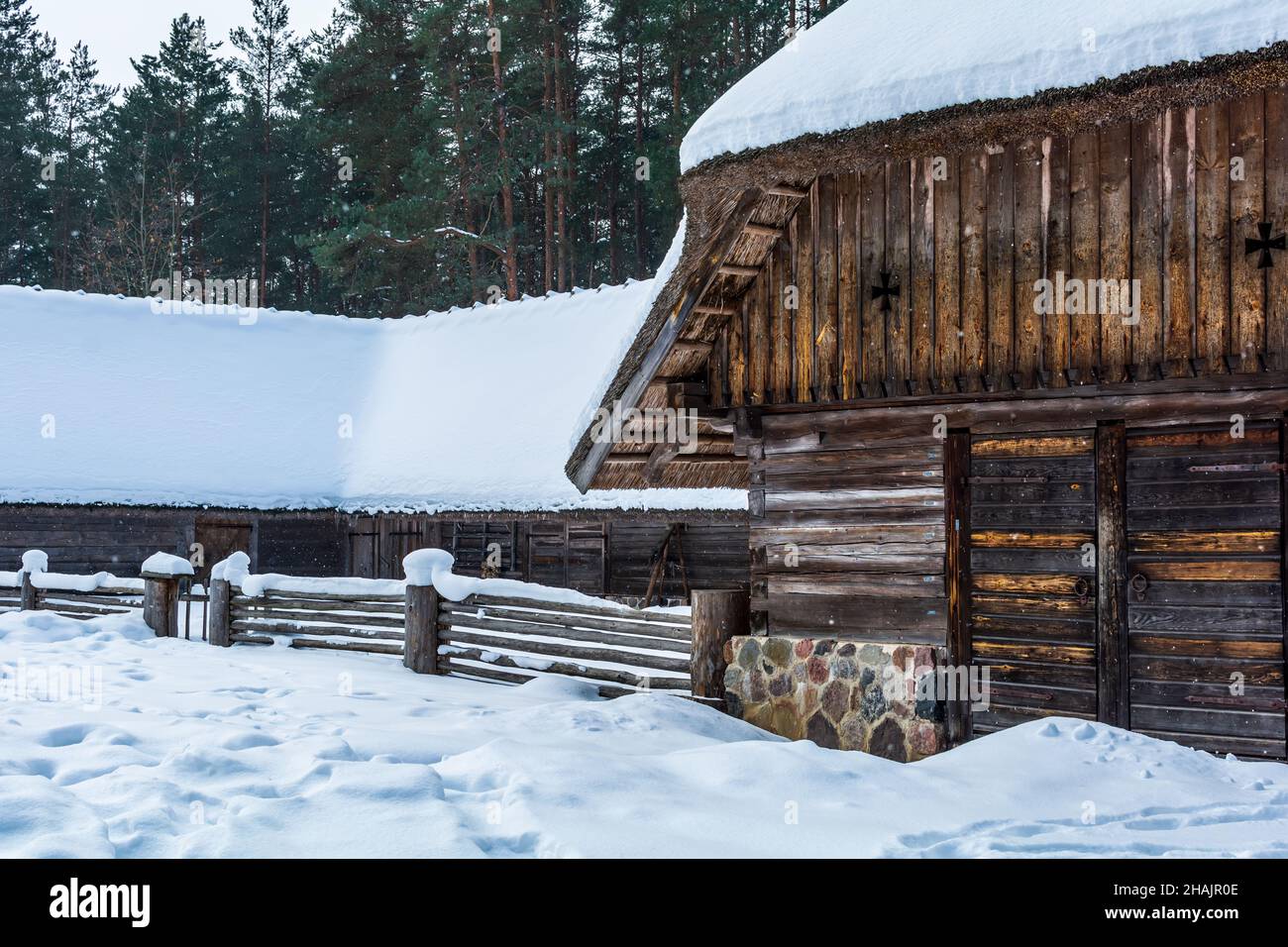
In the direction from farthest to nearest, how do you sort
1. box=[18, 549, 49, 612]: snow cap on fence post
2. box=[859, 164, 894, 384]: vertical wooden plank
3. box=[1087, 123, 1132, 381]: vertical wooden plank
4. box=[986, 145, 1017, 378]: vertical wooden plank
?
box=[18, 549, 49, 612]: snow cap on fence post
box=[859, 164, 894, 384]: vertical wooden plank
box=[986, 145, 1017, 378]: vertical wooden plank
box=[1087, 123, 1132, 381]: vertical wooden plank

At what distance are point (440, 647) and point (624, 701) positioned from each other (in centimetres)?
365

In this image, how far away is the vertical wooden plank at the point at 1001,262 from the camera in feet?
28.0

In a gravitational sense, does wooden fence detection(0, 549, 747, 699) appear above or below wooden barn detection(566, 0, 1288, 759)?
below

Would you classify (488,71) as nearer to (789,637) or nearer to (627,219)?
(627,219)

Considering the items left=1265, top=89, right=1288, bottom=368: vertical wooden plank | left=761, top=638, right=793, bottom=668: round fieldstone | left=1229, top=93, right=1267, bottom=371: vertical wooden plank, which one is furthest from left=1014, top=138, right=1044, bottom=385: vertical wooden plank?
left=761, top=638, right=793, bottom=668: round fieldstone

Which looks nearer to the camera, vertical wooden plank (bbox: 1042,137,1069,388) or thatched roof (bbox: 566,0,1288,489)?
thatched roof (bbox: 566,0,1288,489)

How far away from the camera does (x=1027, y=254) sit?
851 cm

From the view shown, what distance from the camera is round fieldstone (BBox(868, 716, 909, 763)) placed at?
9.01m

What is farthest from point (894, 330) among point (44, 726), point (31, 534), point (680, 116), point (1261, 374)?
point (680, 116)

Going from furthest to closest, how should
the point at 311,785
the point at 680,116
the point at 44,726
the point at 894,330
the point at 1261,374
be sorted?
the point at 680,116, the point at 894,330, the point at 1261,374, the point at 44,726, the point at 311,785

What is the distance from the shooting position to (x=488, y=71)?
31.1 m

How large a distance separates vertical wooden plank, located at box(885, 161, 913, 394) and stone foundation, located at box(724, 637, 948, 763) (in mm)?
2024

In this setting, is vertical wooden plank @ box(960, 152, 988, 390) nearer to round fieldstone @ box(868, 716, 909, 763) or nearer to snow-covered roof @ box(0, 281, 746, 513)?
round fieldstone @ box(868, 716, 909, 763)
